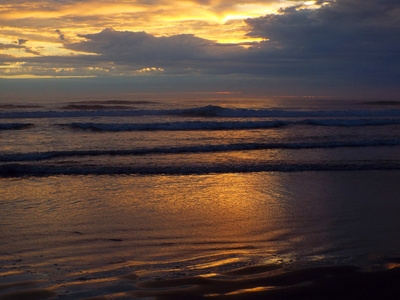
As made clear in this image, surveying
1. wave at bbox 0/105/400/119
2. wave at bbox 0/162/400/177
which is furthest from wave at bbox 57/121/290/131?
wave at bbox 0/162/400/177

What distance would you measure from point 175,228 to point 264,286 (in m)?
1.79

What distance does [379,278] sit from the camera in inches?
117

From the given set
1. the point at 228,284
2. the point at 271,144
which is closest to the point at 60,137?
the point at 271,144

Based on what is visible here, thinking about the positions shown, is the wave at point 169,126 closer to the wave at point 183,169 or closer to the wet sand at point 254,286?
the wave at point 183,169

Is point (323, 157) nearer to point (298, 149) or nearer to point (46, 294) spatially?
point (298, 149)

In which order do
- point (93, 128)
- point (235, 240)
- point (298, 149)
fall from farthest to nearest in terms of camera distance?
point (93, 128), point (298, 149), point (235, 240)

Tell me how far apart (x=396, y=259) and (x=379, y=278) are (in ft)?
1.94

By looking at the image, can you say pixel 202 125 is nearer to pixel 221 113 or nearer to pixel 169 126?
pixel 169 126

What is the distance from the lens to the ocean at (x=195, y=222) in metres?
2.99

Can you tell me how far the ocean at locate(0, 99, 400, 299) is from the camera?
299cm

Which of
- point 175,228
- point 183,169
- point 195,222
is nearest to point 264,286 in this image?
point 175,228

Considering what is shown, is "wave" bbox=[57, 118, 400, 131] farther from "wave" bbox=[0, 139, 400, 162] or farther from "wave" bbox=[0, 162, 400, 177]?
"wave" bbox=[0, 162, 400, 177]

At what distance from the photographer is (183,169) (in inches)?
319

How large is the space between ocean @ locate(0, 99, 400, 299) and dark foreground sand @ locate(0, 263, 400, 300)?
0.6 inches
